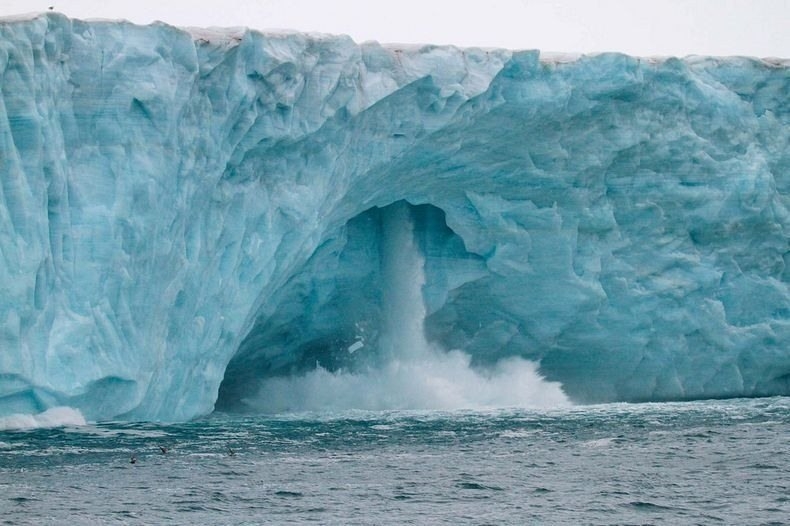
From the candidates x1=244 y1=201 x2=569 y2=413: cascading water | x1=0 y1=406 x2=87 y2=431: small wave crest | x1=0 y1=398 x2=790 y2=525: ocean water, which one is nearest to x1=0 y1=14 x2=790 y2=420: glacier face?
x1=0 y1=406 x2=87 y2=431: small wave crest

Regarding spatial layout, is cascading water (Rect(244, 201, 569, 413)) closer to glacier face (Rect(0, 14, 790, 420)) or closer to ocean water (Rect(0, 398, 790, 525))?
glacier face (Rect(0, 14, 790, 420))

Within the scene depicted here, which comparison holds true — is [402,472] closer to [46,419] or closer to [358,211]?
[46,419]

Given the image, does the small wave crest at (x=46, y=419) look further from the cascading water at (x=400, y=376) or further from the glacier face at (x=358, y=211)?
the cascading water at (x=400, y=376)

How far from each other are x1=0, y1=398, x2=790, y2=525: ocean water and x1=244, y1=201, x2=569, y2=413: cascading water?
2.14 meters

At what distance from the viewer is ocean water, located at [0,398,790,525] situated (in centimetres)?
1174

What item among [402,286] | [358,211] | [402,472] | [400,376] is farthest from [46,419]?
[402,286]

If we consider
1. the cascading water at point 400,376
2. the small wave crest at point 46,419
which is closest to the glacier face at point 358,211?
the small wave crest at point 46,419

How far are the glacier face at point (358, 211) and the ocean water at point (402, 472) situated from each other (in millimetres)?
1478

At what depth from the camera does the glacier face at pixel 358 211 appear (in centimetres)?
1609

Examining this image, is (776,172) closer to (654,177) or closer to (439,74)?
(654,177)

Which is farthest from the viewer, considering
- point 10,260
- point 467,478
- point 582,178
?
point 582,178

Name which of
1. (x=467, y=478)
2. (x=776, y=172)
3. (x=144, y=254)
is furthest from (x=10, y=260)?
(x=776, y=172)

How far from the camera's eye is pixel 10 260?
15.3 m

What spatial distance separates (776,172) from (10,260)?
1245 centimetres
